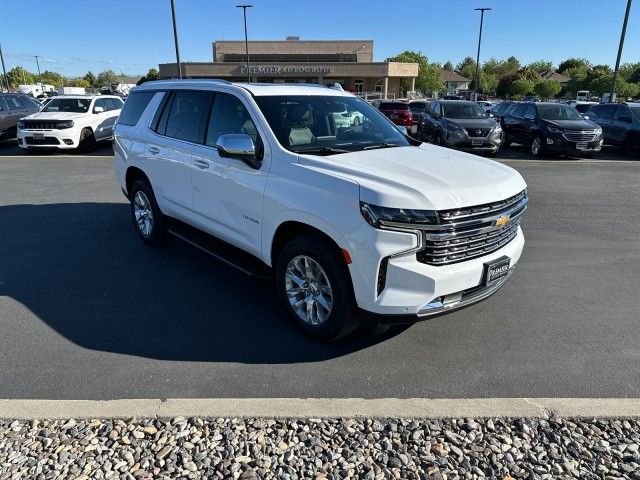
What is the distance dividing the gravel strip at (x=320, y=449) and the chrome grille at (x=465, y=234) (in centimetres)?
107

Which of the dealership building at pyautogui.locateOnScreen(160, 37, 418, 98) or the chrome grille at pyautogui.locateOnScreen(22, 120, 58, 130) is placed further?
the dealership building at pyautogui.locateOnScreen(160, 37, 418, 98)

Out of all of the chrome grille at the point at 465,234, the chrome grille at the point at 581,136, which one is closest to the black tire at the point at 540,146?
the chrome grille at the point at 581,136

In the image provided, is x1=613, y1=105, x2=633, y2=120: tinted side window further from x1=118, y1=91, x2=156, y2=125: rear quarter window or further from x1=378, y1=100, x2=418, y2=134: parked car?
x1=118, y1=91, x2=156, y2=125: rear quarter window

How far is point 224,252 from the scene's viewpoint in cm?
464

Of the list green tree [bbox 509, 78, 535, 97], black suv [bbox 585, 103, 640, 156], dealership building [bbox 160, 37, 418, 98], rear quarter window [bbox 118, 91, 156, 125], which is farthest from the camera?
dealership building [bbox 160, 37, 418, 98]

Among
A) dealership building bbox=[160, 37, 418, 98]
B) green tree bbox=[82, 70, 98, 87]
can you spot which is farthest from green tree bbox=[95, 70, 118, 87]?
dealership building bbox=[160, 37, 418, 98]

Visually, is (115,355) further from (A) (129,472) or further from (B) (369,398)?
(B) (369,398)

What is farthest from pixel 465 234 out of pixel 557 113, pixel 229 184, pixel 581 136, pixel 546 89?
→ pixel 546 89

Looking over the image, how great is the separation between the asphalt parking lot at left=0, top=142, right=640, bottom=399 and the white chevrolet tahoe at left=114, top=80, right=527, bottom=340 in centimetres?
45

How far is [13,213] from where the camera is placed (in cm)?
794

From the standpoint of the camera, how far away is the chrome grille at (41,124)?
14.4m

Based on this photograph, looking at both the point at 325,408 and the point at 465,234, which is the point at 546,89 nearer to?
the point at 465,234

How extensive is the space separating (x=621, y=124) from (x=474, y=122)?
16.9 ft

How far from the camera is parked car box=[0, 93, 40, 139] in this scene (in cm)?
1644
